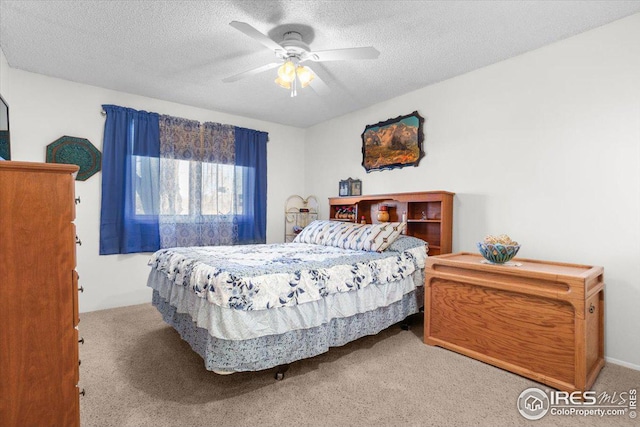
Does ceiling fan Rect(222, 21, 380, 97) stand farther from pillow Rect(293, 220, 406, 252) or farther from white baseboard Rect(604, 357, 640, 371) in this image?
white baseboard Rect(604, 357, 640, 371)

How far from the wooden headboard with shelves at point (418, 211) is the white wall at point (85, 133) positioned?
98.5 inches

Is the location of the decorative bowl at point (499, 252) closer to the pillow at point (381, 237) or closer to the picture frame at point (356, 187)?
the pillow at point (381, 237)

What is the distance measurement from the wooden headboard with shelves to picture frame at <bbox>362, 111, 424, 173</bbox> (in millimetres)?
461

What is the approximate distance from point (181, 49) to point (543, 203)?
3.41 metres

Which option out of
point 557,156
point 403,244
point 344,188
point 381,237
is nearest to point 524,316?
point 403,244

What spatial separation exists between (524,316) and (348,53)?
224cm

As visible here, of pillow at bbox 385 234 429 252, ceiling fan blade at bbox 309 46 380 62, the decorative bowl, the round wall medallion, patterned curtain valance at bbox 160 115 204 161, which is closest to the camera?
ceiling fan blade at bbox 309 46 380 62

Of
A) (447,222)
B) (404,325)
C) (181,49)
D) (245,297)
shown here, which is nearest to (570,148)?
(447,222)

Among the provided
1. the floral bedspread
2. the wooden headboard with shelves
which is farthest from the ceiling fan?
the wooden headboard with shelves

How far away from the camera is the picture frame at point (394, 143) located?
3637 mm

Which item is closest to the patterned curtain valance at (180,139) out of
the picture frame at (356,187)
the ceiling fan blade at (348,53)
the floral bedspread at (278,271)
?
the floral bedspread at (278,271)

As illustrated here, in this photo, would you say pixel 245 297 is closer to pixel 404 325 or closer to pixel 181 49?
pixel 404 325

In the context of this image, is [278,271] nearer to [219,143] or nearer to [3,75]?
[219,143]

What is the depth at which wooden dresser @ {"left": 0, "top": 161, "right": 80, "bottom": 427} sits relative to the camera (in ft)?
3.98
